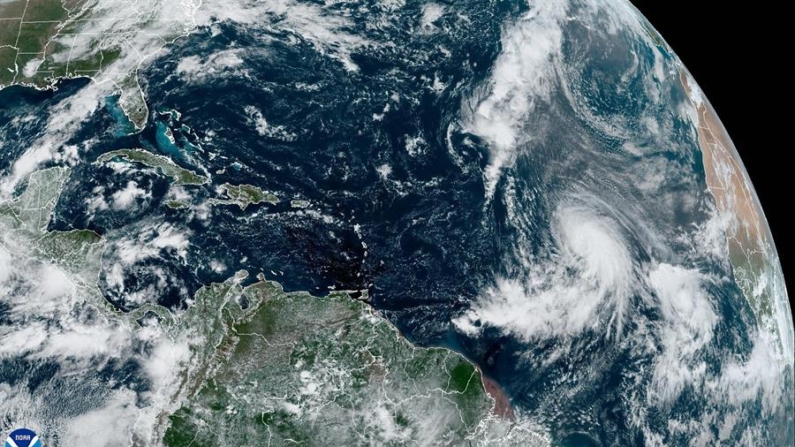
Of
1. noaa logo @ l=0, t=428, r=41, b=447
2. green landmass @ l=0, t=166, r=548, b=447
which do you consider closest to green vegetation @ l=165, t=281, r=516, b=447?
green landmass @ l=0, t=166, r=548, b=447

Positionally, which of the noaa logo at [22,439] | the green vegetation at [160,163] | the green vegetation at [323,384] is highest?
the green vegetation at [160,163]

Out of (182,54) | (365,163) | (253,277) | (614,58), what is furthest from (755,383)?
(182,54)

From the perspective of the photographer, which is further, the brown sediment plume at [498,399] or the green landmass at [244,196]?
the green landmass at [244,196]

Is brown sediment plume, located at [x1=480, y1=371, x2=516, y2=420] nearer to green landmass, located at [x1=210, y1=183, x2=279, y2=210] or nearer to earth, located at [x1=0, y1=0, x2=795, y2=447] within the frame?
earth, located at [x1=0, y1=0, x2=795, y2=447]

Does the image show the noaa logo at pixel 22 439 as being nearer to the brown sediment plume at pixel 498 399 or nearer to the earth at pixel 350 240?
the earth at pixel 350 240

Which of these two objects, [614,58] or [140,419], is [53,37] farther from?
[614,58]

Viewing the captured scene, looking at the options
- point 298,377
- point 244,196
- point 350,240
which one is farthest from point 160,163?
point 298,377

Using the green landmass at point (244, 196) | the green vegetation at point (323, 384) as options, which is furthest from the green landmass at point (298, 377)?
the green landmass at point (244, 196)
